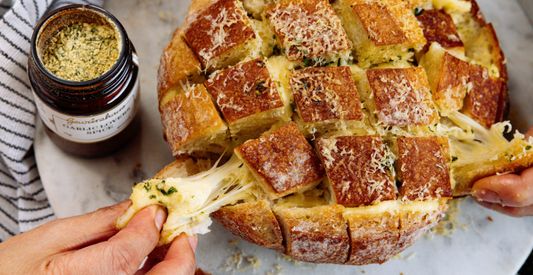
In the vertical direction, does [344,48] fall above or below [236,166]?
above

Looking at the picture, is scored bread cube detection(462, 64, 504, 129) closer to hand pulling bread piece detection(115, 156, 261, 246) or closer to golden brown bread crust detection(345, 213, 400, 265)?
golden brown bread crust detection(345, 213, 400, 265)

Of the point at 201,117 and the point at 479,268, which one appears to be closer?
the point at 201,117

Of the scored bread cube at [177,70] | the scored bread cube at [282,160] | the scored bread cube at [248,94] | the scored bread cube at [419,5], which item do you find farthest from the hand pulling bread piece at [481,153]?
the scored bread cube at [177,70]

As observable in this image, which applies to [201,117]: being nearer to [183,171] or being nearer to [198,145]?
[198,145]

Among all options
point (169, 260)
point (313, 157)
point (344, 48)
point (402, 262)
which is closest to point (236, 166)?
point (313, 157)

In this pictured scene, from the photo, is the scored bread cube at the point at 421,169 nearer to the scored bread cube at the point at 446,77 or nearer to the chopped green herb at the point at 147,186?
the scored bread cube at the point at 446,77

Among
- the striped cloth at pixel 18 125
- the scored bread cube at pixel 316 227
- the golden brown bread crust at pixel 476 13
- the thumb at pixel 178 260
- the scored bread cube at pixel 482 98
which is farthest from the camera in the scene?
the golden brown bread crust at pixel 476 13
